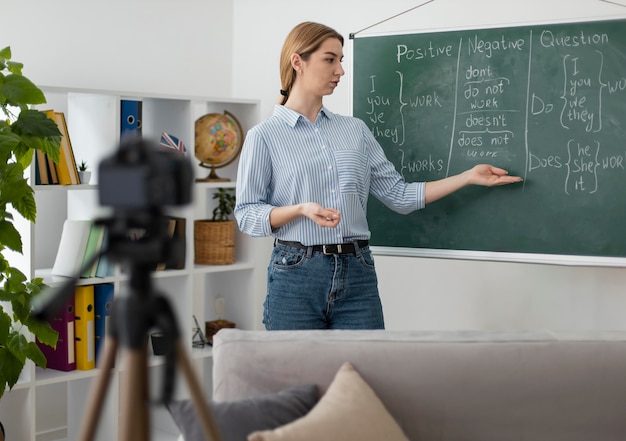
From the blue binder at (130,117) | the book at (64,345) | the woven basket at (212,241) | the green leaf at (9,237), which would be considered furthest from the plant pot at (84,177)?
the green leaf at (9,237)

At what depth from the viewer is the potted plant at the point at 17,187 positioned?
8.08ft

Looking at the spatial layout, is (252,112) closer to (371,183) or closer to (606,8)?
(371,183)

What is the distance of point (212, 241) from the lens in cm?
364

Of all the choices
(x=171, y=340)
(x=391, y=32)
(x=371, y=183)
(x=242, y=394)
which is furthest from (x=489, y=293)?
(x=171, y=340)

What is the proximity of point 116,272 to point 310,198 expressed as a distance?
1132 millimetres

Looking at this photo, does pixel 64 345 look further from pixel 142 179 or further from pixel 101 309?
pixel 142 179

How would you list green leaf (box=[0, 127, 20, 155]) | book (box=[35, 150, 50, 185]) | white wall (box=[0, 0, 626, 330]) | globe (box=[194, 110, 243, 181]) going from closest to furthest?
green leaf (box=[0, 127, 20, 155])
book (box=[35, 150, 50, 185])
white wall (box=[0, 0, 626, 330])
globe (box=[194, 110, 243, 181])

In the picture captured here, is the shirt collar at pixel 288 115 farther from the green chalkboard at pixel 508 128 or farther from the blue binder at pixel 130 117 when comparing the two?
the blue binder at pixel 130 117

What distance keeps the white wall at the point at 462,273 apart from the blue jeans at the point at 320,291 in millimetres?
850

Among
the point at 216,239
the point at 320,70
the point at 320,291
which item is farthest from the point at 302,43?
the point at 216,239

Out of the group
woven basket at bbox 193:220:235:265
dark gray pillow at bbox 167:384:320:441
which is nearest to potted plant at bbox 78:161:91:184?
woven basket at bbox 193:220:235:265

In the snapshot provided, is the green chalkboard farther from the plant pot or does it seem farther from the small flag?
the plant pot

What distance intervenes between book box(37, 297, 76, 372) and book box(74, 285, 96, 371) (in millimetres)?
23

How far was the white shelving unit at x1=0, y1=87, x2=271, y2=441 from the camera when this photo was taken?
3076 millimetres
